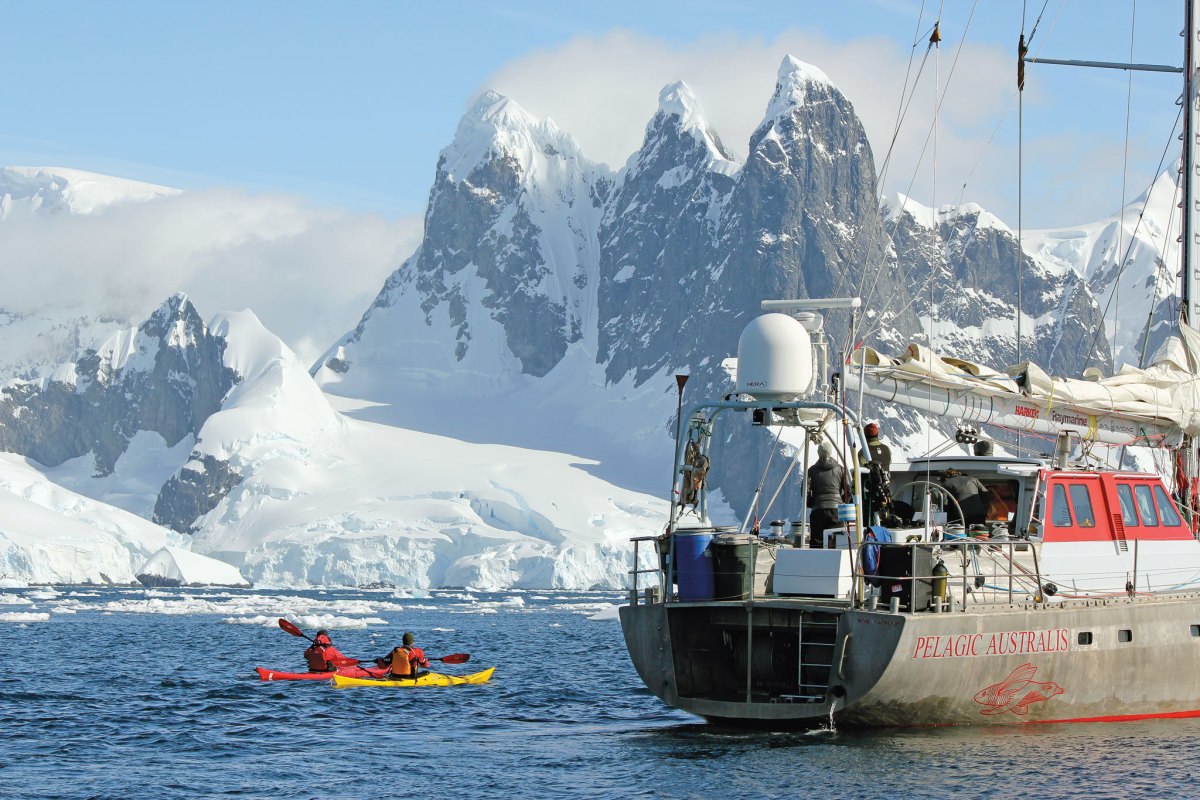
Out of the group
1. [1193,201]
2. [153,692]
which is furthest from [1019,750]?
[153,692]

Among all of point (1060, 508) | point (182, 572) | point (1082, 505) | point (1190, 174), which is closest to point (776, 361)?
point (1060, 508)

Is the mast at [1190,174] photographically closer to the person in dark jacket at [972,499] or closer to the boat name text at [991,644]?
the person in dark jacket at [972,499]

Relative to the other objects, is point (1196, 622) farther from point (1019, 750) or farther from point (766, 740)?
point (766, 740)

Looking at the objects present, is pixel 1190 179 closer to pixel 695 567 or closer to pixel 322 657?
pixel 695 567

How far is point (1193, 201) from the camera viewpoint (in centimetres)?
2895

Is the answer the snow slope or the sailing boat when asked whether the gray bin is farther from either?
the snow slope

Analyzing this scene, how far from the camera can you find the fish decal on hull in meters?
21.2

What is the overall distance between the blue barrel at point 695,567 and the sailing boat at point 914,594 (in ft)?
0.10

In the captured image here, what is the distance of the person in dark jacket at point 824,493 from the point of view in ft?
73.7

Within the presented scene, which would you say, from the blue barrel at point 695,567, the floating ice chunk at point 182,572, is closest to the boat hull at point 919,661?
Result: the blue barrel at point 695,567

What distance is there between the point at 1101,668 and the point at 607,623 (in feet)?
205

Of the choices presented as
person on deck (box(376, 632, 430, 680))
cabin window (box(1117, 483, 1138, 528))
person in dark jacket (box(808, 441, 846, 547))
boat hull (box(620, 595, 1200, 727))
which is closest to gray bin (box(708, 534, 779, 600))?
boat hull (box(620, 595, 1200, 727))

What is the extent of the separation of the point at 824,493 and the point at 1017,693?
4.20 meters

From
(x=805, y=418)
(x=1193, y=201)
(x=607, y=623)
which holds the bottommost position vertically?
(x=607, y=623)
